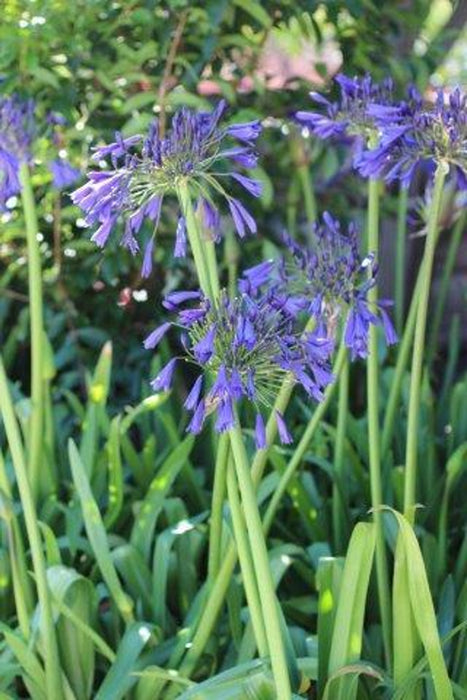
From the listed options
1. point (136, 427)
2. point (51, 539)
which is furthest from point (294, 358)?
point (136, 427)

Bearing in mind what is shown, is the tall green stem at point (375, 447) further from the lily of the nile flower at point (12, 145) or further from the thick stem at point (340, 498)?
the lily of the nile flower at point (12, 145)

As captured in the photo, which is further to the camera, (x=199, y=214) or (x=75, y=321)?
(x=75, y=321)

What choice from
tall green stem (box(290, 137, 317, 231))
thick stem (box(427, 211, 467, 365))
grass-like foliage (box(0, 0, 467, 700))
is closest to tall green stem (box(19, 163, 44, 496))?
grass-like foliage (box(0, 0, 467, 700))

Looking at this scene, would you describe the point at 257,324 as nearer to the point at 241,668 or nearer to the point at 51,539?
the point at 241,668

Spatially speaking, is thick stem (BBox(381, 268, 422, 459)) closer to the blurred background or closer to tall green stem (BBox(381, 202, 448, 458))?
tall green stem (BBox(381, 202, 448, 458))

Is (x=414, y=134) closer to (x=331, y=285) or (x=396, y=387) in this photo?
(x=331, y=285)

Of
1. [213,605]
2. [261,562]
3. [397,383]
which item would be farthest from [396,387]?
[261,562]
